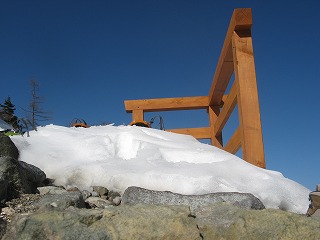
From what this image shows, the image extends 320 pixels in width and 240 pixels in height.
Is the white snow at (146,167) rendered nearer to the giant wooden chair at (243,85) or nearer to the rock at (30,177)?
the rock at (30,177)

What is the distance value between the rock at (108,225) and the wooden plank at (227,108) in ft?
9.91

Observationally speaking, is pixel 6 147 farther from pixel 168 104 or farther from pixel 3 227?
pixel 168 104

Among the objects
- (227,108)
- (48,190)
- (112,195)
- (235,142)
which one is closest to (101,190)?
(112,195)

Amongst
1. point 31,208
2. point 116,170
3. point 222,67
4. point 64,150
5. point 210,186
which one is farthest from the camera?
point 222,67

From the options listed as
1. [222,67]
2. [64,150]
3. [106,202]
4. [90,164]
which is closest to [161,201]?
[106,202]

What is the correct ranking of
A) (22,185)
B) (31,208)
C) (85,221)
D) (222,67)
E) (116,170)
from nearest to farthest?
(85,221), (31,208), (22,185), (116,170), (222,67)

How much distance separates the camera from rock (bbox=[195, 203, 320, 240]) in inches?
66.6

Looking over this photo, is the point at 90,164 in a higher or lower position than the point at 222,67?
lower

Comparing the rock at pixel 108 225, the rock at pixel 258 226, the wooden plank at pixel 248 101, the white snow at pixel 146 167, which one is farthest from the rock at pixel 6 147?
the wooden plank at pixel 248 101

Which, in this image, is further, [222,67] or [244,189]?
[222,67]

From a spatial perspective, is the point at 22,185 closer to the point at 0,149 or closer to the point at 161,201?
the point at 0,149

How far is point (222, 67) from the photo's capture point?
5305mm

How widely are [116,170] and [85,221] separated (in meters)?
1.44

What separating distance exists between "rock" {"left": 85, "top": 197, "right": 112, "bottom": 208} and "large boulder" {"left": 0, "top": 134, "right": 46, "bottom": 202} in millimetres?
428
